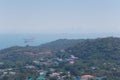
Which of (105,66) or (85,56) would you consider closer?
(105,66)

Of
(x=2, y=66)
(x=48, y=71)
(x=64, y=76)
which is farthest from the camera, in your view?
(x=2, y=66)

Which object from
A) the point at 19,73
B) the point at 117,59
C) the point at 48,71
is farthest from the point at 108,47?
the point at 19,73

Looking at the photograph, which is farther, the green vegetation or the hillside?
the hillside

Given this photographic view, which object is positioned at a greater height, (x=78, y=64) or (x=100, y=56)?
(x=100, y=56)

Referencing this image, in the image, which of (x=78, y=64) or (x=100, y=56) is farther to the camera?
(x=100, y=56)

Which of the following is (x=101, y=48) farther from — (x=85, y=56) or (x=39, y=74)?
(x=39, y=74)

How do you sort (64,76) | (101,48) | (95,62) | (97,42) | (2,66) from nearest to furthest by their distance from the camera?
(64,76) < (95,62) < (2,66) < (101,48) < (97,42)

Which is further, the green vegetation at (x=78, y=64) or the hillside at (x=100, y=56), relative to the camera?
the hillside at (x=100, y=56)

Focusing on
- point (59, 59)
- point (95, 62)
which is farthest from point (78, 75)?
point (59, 59)

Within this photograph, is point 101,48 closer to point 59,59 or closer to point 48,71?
point 59,59
